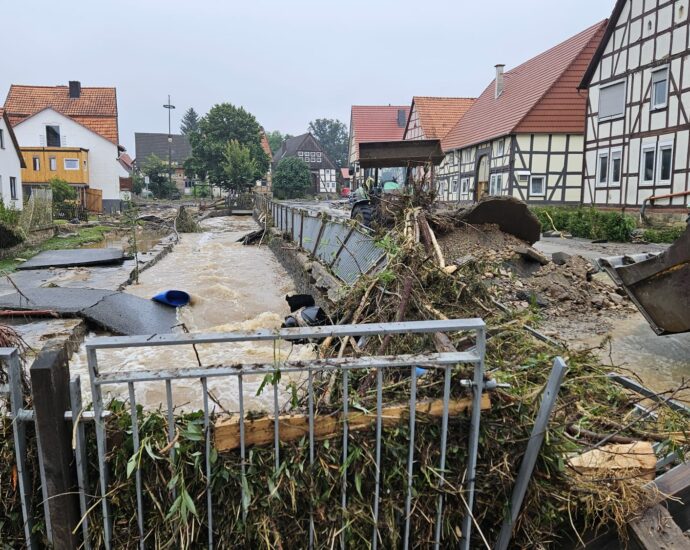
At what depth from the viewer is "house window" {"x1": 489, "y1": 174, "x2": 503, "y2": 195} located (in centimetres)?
3034

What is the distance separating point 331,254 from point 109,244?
1463 cm

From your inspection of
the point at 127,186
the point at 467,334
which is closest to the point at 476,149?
the point at 467,334

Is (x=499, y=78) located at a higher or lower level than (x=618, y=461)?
higher

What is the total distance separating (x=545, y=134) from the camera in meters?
28.8

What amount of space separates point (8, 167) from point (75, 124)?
1715 centimetres

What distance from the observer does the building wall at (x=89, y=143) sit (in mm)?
Answer: 46500

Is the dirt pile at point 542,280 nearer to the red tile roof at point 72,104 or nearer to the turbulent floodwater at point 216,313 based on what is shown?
the turbulent floodwater at point 216,313

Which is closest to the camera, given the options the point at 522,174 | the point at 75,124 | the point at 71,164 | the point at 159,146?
the point at 522,174

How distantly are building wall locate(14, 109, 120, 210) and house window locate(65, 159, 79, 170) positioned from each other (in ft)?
7.53

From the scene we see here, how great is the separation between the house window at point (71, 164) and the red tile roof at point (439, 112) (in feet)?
88.4

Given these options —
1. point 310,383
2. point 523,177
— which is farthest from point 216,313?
point 523,177

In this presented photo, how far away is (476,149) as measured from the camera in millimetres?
33906

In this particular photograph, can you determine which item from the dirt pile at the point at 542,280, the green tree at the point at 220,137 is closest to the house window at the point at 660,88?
the dirt pile at the point at 542,280

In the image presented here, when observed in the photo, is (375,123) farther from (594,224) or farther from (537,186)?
(594,224)
